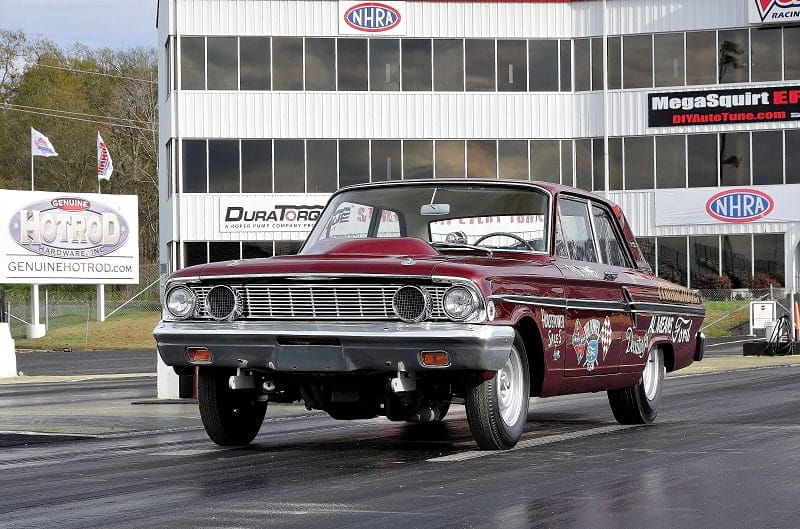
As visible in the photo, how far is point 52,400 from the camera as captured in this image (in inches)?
678

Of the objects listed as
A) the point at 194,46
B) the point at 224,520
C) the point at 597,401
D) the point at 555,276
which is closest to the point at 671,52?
the point at 194,46

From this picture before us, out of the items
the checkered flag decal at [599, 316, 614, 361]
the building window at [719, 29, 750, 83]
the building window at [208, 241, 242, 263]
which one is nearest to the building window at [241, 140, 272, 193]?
the building window at [208, 241, 242, 263]

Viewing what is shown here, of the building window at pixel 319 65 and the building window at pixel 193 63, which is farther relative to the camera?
the building window at pixel 319 65

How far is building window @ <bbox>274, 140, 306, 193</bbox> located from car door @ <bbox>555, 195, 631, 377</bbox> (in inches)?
1467

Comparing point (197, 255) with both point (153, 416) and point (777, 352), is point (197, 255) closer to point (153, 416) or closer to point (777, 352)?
point (777, 352)

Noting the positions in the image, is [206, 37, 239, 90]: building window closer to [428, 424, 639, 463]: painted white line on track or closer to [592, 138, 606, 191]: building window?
[592, 138, 606, 191]: building window

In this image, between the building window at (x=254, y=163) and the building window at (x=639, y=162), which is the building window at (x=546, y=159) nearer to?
the building window at (x=639, y=162)

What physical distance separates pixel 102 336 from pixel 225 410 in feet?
108

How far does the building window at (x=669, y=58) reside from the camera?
49.3m

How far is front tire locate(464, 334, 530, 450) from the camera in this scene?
9.10 metres

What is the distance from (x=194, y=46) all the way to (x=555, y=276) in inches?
1575

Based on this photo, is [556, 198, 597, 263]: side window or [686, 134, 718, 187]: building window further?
[686, 134, 718, 187]: building window

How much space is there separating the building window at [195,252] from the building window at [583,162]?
43.0 ft

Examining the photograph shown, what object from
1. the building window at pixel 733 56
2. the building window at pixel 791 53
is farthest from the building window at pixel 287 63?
the building window at pixel 791 53
